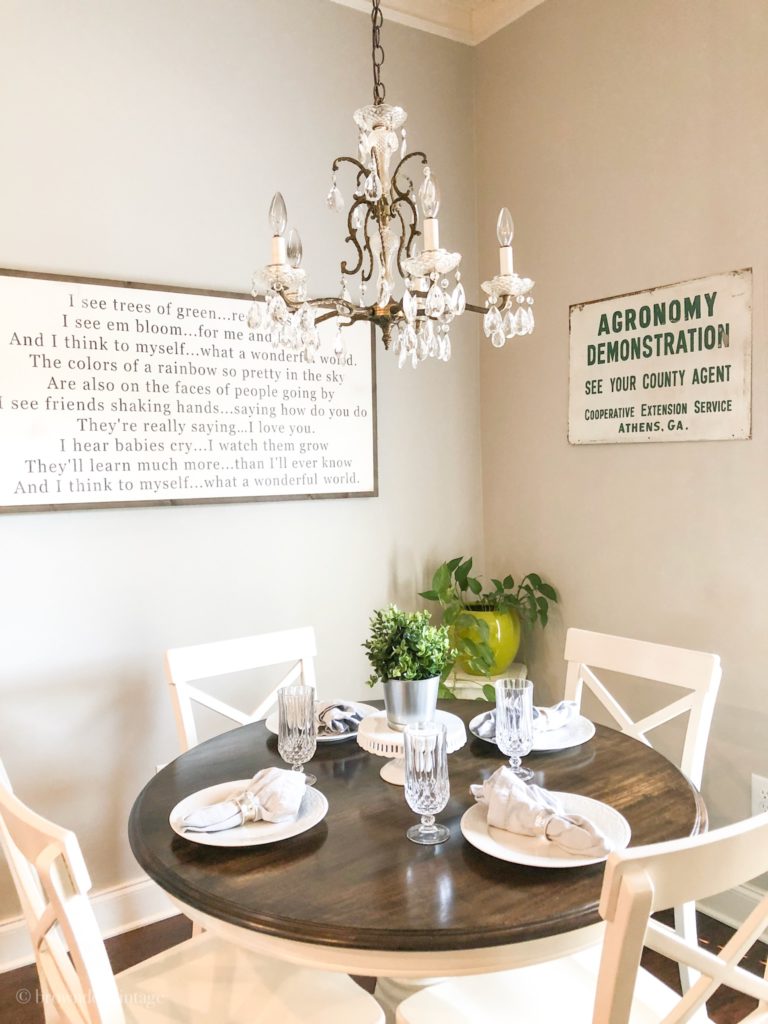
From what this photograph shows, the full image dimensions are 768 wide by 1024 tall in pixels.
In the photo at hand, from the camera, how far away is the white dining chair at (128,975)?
977 millimetres

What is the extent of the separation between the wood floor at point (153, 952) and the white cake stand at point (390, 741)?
84 centimetres

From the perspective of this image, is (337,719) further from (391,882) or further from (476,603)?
(476,603)

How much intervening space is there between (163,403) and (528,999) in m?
1.83

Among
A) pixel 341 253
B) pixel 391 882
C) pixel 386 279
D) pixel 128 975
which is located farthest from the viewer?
pixel 341 253

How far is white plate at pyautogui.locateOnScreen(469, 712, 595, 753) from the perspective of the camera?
165 centimetres

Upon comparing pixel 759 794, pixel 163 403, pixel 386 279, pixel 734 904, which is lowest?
pixel 734 904

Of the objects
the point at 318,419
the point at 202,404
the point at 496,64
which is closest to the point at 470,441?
the point at 318,419

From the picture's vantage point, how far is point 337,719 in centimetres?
179

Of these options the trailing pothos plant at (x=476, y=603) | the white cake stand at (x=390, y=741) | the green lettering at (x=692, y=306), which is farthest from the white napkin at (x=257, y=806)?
the green lettering at (x=692, y=306)

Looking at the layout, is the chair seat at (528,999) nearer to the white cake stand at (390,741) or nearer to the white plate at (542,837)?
the white plate at (542,837)

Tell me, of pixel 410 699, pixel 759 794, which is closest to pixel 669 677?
pixel 759 794

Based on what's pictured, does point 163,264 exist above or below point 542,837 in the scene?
above

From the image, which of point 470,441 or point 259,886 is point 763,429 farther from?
point 259,886

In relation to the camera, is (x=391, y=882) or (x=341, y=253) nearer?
(x=391, y=882)
